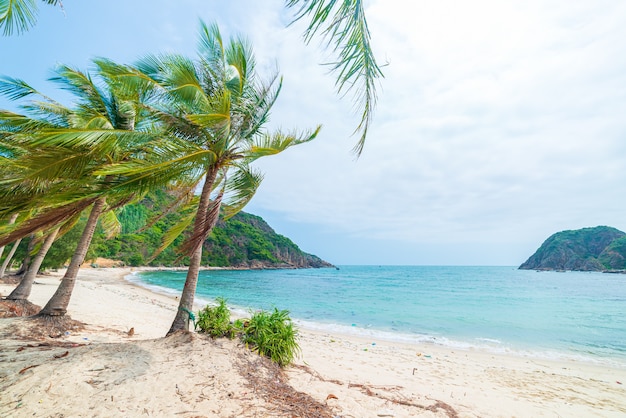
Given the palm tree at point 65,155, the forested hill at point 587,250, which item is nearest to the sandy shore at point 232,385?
the palm tree at point 65,155

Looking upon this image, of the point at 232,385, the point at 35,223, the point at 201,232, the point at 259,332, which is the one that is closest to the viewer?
the point at 232,385

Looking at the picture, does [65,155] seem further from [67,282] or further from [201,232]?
[67,282]

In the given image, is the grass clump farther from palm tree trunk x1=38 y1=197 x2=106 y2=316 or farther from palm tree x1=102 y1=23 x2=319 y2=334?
palm tree trunk x1=38 y1=197 x2=106 y2=316

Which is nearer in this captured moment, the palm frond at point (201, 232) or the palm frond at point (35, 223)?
the palm frond at point (35, 223)

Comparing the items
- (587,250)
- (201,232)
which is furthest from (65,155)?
(587,250)

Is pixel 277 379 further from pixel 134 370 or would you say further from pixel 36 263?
pixel 36 263

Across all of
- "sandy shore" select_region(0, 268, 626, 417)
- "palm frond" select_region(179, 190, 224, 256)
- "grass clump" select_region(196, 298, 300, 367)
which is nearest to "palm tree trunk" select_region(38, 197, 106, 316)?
"sandy shore" select_region(0, 268, 626, 417)

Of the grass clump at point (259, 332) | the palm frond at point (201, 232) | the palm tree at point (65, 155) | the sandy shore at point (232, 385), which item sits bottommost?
the sandy shore at point (232, 385)

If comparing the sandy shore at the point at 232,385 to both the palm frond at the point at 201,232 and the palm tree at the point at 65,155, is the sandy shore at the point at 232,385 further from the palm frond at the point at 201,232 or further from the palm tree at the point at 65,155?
the palm tree at the point at 65,155

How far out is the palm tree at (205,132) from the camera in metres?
4.44

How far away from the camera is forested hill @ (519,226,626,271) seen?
84.6 meters

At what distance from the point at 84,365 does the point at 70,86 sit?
620 cm

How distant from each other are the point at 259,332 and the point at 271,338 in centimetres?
24

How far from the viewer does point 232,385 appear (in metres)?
3.60
